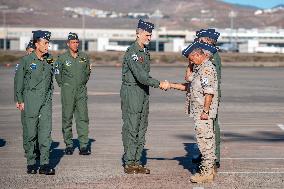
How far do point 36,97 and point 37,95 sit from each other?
0.04 metres

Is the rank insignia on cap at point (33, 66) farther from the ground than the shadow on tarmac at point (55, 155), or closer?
farther from the ground

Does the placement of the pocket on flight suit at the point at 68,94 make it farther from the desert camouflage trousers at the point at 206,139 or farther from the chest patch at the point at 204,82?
the chest patch at the point at 204,82

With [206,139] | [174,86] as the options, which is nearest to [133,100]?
[174,86]

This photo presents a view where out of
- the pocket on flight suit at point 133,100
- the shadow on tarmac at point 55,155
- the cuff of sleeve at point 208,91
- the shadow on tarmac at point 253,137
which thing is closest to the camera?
the cuff of sleeve at point 208,91

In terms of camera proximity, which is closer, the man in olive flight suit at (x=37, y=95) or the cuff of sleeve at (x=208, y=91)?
the cuff of sleeve at (x=208, y=91)

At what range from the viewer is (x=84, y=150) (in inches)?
599

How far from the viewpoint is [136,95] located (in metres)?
13.0

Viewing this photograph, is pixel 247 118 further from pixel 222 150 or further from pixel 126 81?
pixel 126 81

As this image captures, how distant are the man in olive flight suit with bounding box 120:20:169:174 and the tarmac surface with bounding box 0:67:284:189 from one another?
36 cm

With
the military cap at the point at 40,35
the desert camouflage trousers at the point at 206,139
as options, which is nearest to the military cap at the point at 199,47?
the desert camouflage trousers at the point at 206,139

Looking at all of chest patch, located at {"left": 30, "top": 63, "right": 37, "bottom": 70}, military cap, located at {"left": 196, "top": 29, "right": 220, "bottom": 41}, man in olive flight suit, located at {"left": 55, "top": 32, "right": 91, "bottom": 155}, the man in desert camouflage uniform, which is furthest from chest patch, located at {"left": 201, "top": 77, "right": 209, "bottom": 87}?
man in olive flight suit, located at {"left": 55, "top": 32, "right": 91, "bottom": 155}

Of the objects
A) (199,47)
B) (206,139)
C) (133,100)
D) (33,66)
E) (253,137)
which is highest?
(199,47)

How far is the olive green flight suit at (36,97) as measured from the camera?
12867 mm

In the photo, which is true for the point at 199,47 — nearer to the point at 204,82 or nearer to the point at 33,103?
the point at 204,82
